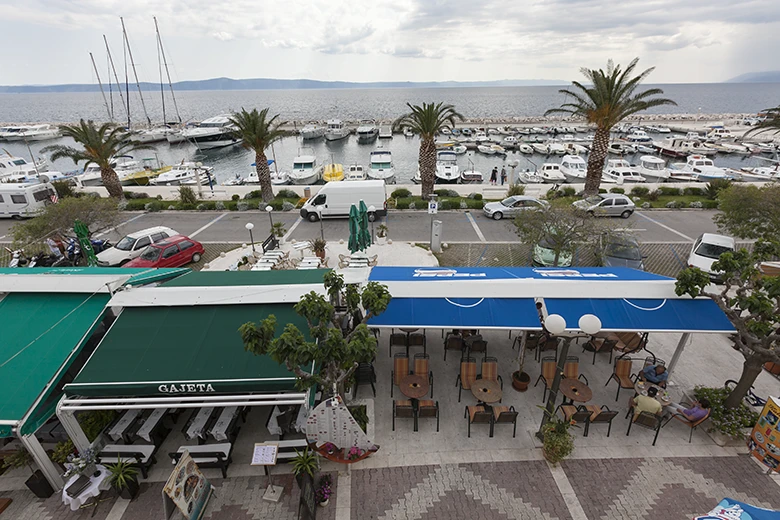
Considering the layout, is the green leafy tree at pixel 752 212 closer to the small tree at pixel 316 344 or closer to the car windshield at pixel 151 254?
the small tree at pixel 316 344

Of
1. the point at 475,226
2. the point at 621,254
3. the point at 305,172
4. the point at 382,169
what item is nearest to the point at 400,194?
the point at 475,226

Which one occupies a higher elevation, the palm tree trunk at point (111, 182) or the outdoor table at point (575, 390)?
the palm tree trunk at point (111, 182)

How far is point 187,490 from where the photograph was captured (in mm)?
6492

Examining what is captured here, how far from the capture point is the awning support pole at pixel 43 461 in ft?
22.2

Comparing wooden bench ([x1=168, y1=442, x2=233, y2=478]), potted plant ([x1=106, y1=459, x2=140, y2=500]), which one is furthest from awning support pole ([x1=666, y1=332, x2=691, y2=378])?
potted plant ([x1=106, y1=459, x2=140, y2=500])

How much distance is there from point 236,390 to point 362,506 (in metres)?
3.29

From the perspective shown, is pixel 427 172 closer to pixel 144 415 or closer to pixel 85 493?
pixel 144 415

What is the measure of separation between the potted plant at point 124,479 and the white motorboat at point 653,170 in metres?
45.3

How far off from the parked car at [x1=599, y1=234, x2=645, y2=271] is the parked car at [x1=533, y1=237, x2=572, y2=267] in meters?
1.41

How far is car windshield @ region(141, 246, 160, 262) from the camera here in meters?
15.9

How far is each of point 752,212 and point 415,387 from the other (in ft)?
53.3

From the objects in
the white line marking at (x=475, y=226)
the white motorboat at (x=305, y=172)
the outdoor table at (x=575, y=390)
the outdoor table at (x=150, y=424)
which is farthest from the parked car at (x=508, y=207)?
the outdoor table at (x=150, y=424)

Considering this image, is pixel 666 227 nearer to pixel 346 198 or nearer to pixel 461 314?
pixel 346 198

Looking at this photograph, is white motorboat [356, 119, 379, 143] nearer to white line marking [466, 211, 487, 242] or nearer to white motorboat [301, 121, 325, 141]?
white motorboat [301, 121, 325, 141]
